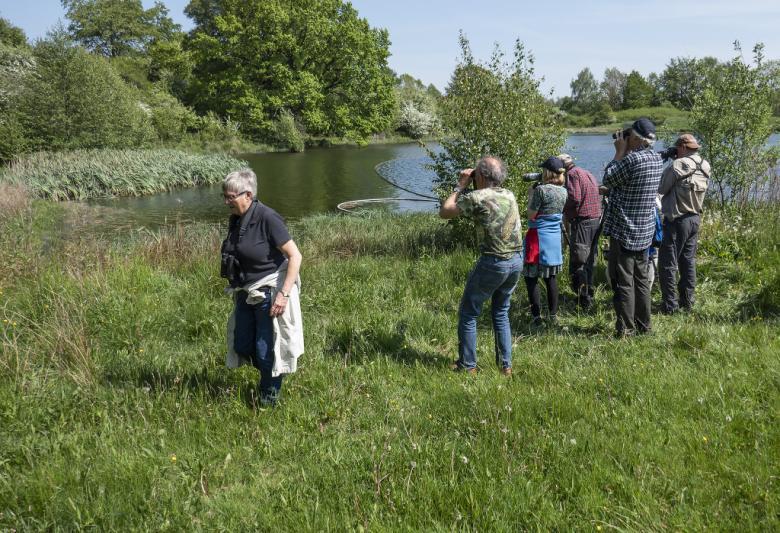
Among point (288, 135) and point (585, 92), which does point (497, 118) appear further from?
point (585, 92)

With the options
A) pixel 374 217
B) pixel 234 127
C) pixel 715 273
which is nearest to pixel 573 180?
pixel 715 273

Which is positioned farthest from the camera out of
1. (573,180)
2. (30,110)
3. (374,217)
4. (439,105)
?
(30,110)

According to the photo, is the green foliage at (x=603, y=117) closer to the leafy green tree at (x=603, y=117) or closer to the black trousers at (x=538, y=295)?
the leafy green tree at (x=603, y=117)

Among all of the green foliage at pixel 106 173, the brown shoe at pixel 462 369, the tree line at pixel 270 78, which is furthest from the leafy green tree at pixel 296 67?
the brown shoe at pixel 462 369

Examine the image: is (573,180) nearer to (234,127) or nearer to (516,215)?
(516,215)

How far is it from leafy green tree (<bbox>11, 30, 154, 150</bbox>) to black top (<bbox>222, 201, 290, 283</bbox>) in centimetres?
2553

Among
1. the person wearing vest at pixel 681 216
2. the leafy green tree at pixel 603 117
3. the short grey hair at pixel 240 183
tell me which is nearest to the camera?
the short grey hair at pixel 240 183

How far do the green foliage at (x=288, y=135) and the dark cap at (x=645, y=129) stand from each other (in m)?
38.5

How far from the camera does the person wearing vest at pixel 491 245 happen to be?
4145 millimetres

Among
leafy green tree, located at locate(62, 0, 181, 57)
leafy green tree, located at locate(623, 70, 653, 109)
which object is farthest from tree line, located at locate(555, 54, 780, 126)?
leafy green tree, located at locate(62, 0, 181, 57)

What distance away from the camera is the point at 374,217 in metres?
15.2

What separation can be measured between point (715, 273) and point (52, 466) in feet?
24.8

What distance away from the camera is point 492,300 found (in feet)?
14.3

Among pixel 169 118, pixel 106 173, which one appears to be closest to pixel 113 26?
pixel 169 118
